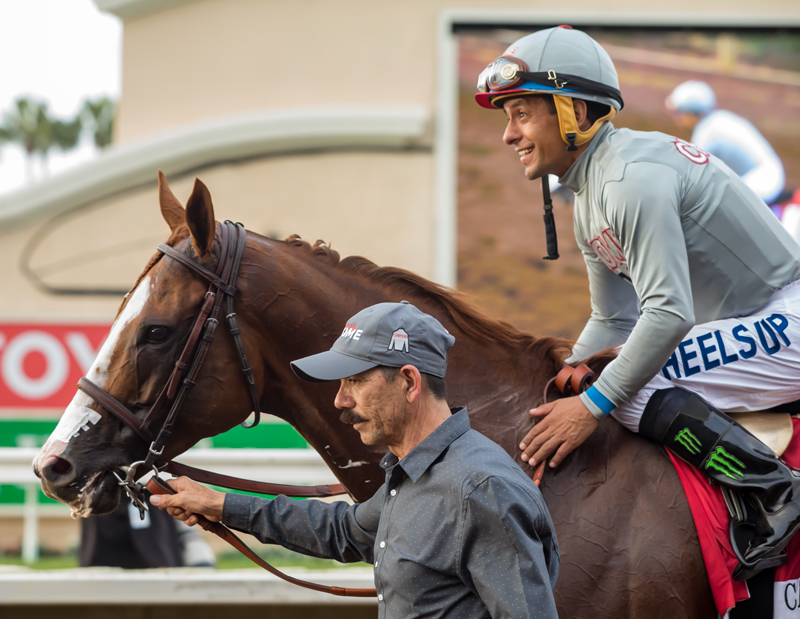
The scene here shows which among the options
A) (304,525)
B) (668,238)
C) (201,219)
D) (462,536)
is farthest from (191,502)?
(668,238)

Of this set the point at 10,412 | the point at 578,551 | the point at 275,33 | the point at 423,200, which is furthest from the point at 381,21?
the point at 578,551

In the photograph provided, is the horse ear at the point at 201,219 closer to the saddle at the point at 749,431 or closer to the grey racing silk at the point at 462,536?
the grey racing silk at the point at 462,536

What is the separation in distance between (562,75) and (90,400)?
1.76m

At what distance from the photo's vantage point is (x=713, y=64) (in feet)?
30.7

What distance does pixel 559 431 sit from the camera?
228 centimetres

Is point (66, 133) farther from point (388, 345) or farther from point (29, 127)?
point (388, 345)

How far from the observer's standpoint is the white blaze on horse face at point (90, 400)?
2.28m

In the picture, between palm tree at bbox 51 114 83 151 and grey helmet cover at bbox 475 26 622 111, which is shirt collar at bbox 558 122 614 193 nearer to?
grey helmet cover at bbox 475 26 622 111

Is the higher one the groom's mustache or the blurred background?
the blurred background

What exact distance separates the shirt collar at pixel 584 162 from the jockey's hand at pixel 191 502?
4.83 feet

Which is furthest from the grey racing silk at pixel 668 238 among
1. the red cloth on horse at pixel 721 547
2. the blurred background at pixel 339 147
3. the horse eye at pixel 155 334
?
the blurred background at pixel 339 147

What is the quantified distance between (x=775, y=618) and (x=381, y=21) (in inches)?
330

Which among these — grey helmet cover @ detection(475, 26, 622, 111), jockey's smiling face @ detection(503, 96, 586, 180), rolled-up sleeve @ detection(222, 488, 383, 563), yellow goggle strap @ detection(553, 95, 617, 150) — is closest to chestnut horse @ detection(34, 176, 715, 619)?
rolled-up sleeve @ detection(222, 488, 383, 563)

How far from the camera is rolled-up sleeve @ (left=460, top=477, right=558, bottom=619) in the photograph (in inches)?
58.6
